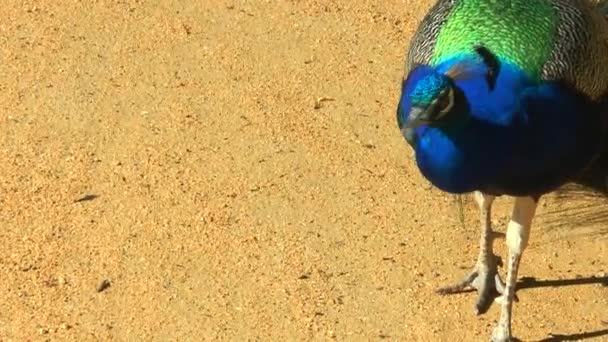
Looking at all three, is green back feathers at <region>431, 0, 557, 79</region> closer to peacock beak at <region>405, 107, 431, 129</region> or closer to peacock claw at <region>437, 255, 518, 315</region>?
peacock beak at <region>405, 107, 431, 129</region>

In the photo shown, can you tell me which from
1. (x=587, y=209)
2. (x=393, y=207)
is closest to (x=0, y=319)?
(x=393, y=207)

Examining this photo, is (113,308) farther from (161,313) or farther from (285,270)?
(285,270)

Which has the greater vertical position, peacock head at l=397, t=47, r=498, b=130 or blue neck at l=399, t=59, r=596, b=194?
peacock head at l=397, t=47, r=498, b=130

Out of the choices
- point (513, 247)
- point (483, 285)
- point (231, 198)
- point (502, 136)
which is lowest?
point (231, 198)

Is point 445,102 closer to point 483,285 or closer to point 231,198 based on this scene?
point 483,285

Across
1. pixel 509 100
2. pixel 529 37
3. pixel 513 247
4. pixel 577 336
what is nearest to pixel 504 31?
pixel 529 37

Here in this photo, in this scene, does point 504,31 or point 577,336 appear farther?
point 577,336

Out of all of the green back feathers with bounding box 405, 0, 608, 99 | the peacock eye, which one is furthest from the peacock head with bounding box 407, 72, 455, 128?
the green back feathers with bounding box 405, 0, 608, 99
